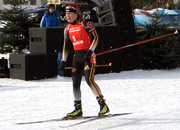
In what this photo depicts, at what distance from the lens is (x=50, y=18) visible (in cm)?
1038

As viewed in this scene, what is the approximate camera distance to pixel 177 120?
5.44 m

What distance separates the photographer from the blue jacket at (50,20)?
408 inches

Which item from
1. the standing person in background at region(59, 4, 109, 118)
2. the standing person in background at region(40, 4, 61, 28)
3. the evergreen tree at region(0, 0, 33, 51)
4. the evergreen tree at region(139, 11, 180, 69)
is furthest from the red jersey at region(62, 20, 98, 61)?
the evergreen tree at region(0, 0, 33, 51)

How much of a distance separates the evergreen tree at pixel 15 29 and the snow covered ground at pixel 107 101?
3380mm

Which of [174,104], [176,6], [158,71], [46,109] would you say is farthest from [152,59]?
[176,6]

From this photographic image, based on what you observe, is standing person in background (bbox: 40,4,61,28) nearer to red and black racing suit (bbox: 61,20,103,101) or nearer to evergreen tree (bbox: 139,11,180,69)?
evergreen tree (bbox: 139,11,180,69)

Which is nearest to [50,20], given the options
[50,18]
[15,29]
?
[50,18]

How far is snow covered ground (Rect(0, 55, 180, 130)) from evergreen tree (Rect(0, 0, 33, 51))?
338 centimetres

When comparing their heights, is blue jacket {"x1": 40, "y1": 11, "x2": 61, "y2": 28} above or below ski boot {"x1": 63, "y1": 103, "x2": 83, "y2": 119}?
above

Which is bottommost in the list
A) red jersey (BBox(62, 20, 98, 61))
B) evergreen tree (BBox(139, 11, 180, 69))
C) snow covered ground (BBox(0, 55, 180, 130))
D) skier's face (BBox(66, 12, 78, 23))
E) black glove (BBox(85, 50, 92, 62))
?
snow covered ground (BBox(0, 55, 180, 130))

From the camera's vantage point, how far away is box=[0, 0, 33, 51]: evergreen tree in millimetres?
13180

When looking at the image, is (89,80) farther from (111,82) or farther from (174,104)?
(111,82)

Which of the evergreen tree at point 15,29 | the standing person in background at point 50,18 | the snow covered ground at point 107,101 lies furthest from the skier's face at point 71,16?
the evergreen tree at point 15,29

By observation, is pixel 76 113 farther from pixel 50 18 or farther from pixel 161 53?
pixel 161 53
